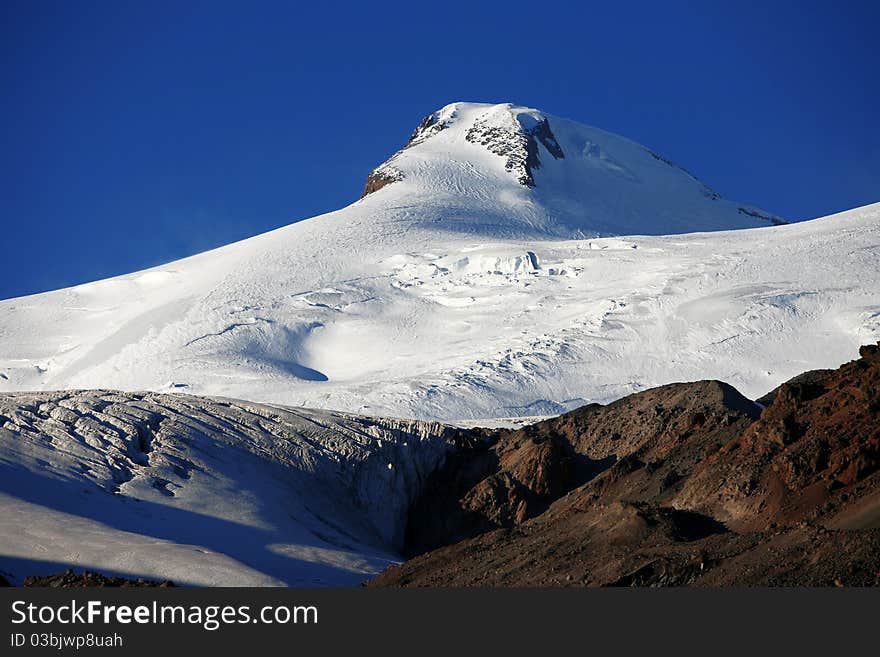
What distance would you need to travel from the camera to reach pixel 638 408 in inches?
1463

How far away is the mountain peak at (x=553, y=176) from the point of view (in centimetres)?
10319

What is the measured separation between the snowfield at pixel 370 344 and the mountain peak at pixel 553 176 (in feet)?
1.20

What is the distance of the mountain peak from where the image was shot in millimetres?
103188

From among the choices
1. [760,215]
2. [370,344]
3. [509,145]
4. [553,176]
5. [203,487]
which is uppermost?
[509,145]

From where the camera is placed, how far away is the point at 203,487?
3238cm

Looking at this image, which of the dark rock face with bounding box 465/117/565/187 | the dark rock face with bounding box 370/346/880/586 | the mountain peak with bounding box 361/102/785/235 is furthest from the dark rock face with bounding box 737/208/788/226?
the dark rock face with bounding box 370/346/880/586

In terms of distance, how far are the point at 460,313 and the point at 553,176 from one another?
4177 cm

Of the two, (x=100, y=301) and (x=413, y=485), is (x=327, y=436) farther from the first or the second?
(x=100, y=301)

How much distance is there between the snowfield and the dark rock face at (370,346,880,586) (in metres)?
3.39

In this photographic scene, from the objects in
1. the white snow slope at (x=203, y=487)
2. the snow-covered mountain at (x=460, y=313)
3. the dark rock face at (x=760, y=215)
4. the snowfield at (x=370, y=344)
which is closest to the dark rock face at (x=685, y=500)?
the white snow slope at (x=203, y=487)

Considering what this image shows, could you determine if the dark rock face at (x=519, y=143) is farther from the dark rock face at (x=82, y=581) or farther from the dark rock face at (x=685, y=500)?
the dark rock face at (x=82, y=581)

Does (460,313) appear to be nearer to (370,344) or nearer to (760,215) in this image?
(370,344)

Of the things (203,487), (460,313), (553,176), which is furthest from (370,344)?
(553,176)

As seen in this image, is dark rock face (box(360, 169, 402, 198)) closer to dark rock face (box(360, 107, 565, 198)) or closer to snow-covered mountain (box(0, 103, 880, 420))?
dark rock face (box(360, 107, 565, 198))
